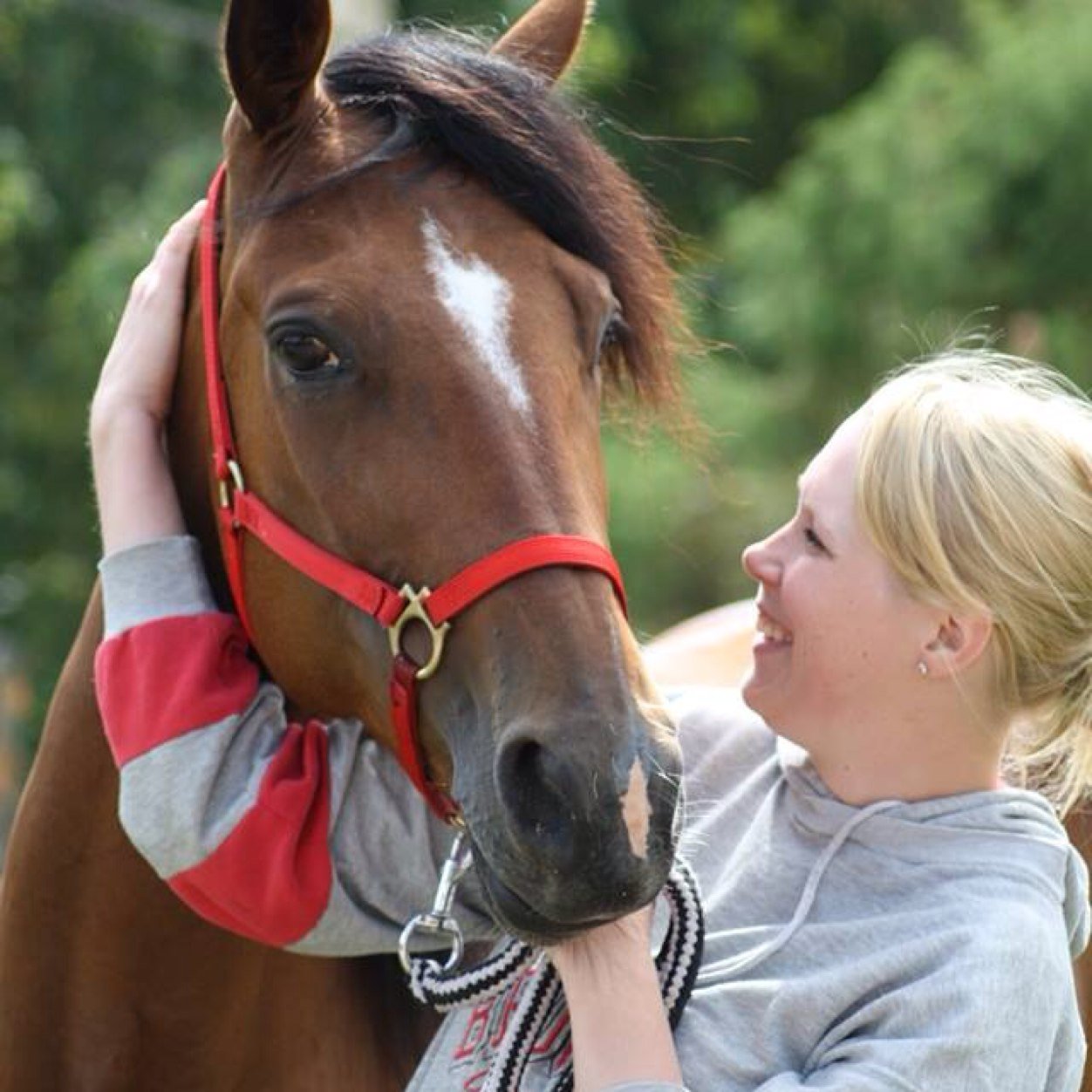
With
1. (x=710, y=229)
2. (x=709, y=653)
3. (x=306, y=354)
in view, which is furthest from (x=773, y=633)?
(x=710, y=229)

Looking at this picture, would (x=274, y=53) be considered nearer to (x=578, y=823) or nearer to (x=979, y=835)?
(x=578, y=823)

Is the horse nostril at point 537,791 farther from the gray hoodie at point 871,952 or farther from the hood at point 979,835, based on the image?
the hood at point 979,835

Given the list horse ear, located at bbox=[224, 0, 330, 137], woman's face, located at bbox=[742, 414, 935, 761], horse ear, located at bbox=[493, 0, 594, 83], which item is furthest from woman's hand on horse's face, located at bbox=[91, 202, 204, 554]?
woman's face, located at bbox=[742, 414, 935, 761]

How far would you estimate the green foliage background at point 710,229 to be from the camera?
6.59 m

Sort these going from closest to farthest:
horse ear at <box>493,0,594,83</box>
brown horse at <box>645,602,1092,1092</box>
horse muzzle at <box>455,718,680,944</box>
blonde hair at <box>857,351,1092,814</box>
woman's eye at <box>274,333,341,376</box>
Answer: horse muzzle at <box>455,718,680,944</box> → blonde hair at <box>857,351,1092,814</box> → woman's eye at <box>274,333,341,376</box> → horse ear at <box>493,0,594,83</box> → brown horse at <box>645,602,1092,1092</box>

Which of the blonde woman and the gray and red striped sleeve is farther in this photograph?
the gray and red striped sleeve

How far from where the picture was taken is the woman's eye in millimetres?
2115

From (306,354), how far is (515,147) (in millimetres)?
355

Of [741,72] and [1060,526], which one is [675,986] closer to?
[1060,526]

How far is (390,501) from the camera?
207 centimetres

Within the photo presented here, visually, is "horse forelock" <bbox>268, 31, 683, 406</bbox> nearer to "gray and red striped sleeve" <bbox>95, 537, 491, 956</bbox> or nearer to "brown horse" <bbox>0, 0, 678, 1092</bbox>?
"brown horse" <bbox>0, 0, 678, 1092</bbox>

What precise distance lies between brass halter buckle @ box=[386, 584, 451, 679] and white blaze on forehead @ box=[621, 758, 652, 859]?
0.29 m

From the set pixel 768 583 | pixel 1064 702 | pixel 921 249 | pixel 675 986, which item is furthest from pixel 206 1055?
pixel 921 249

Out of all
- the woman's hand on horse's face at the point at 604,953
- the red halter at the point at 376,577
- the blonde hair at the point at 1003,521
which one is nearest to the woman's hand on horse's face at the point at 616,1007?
the woman's hand on horse's face at the point at 604,953
